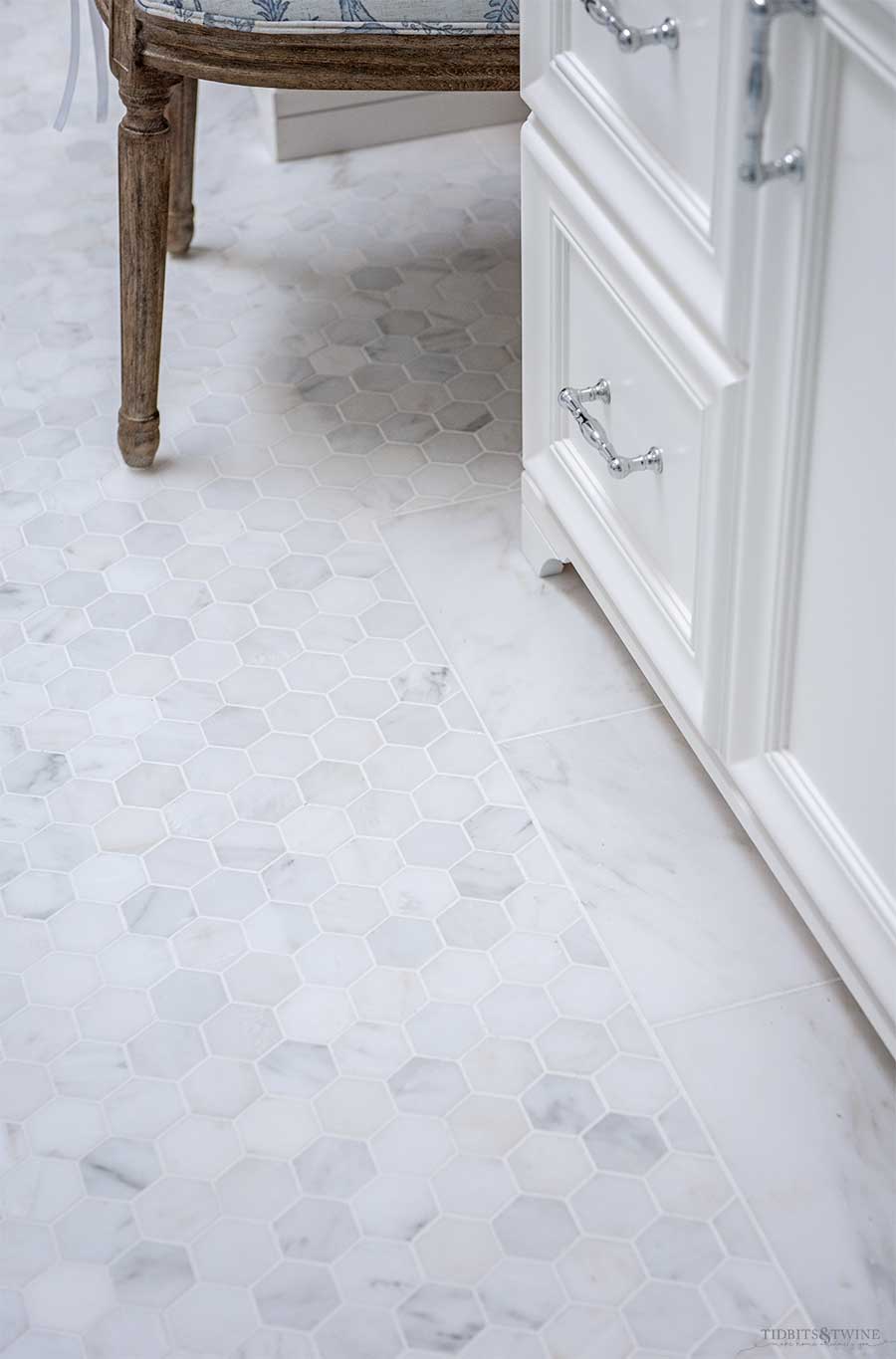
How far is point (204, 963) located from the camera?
109 centimetres

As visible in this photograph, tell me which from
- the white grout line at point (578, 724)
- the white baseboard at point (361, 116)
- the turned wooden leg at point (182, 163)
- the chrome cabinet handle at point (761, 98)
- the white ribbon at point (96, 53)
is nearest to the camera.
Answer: the chrome cabinet handle at point (761, 98)

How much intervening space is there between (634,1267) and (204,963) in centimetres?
33

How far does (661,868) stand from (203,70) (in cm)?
68

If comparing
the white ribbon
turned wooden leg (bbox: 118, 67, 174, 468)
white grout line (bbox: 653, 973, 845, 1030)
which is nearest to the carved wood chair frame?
turned wooden leg (bbox: 118, 67, 174, 468)

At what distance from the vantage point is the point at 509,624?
4.36 feet

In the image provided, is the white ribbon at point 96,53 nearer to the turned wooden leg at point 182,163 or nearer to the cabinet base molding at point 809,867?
the turned wooden leg at point 182,163

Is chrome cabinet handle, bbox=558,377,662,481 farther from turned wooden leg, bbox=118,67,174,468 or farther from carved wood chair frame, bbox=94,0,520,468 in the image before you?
turned wooden leg, bbox=118,67,174,468

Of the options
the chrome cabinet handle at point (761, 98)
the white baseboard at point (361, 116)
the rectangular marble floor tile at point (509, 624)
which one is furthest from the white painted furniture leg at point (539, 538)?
the white baseboard at point (361, 116)

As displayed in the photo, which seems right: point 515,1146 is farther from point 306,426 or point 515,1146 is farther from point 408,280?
point 408,280

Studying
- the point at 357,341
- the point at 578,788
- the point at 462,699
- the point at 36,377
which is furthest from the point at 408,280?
the point at 578,788

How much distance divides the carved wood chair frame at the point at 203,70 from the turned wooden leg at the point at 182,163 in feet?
0.74

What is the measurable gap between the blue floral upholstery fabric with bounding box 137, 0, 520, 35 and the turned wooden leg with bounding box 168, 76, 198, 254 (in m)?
0.35

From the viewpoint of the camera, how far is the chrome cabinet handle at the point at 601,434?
108 centimetres

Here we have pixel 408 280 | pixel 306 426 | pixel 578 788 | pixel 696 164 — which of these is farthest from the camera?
pixel 408 280
